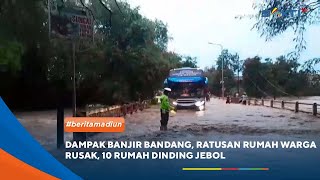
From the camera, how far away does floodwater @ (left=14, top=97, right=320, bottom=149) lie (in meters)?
2.95

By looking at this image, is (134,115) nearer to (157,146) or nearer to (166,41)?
(157,146)

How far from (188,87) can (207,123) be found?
27 cm

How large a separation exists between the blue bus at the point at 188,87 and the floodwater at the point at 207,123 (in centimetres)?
6

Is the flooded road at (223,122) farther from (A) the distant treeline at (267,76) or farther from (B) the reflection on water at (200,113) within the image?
(A) the distant treeline at (267,76)

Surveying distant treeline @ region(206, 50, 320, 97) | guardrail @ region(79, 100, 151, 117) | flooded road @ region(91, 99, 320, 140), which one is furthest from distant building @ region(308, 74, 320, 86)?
guardrail @ region(79, 100, 151, 117)

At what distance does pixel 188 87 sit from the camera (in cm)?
312

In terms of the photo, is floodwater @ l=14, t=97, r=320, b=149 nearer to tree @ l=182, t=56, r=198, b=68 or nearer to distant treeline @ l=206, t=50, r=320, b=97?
distant treeline @ l=206, t=50, r=320, b=97

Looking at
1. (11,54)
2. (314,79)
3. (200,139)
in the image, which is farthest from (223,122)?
(11,54)

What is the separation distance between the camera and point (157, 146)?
9.70ft

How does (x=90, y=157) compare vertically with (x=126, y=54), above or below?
below

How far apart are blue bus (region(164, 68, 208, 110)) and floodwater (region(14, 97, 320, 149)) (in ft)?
0.19

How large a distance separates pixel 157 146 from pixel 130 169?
8.8 inches

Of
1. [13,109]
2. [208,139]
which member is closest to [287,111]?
[208,139]

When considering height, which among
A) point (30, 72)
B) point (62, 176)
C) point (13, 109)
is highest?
point (30, 72)
